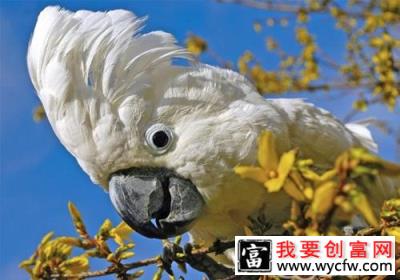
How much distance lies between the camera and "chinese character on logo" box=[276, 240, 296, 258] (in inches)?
48.4

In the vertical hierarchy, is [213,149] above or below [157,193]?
above

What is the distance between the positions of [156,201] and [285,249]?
1.34 ft

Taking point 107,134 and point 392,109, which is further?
point 392,109

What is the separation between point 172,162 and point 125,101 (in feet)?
0.62

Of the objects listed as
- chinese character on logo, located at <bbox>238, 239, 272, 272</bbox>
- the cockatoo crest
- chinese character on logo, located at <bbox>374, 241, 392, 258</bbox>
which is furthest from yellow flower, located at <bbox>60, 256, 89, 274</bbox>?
chinese character on logo, located at <bbox>374, 241, 392, 258</bbox>

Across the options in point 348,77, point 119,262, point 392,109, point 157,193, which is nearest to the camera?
point 119,262

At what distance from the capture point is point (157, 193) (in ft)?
5.08

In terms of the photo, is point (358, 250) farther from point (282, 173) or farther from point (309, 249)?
point (282, 173)

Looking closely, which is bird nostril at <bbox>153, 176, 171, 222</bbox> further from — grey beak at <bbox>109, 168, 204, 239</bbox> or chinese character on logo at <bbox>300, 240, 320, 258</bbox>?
chinese character on logo at <bbox>300, 240, 320, 258</bbox>

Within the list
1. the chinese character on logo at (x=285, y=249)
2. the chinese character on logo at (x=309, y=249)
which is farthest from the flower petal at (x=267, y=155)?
the chinese character on logo at (x=285, y=249)

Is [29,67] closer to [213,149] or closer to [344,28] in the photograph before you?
[213,149]

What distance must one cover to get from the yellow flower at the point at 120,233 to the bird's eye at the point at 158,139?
0.26m

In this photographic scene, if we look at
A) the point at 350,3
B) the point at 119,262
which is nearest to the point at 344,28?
the point at 350,3

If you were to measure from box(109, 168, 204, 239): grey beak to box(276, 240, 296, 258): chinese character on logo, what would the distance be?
1.17 feet
